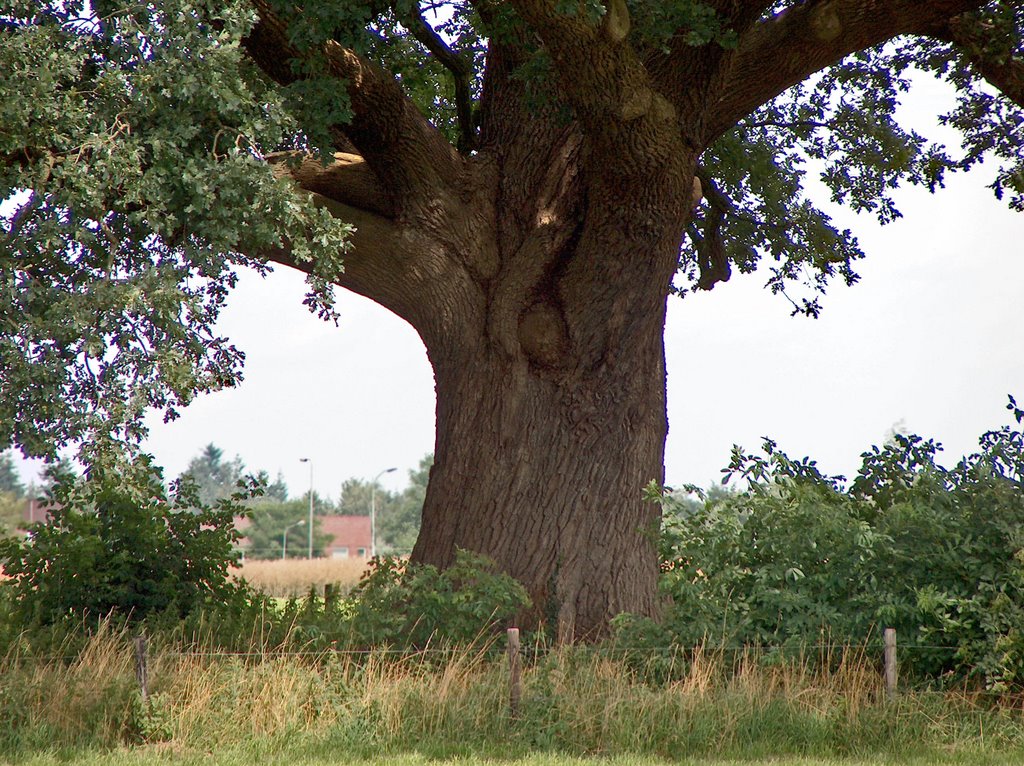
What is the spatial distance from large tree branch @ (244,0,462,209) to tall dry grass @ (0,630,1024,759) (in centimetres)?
545

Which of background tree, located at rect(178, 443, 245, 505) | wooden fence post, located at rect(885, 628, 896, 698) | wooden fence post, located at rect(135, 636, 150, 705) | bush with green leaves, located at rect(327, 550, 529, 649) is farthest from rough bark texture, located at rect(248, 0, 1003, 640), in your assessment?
background tree, located at rect(178, 443, 245, 505)

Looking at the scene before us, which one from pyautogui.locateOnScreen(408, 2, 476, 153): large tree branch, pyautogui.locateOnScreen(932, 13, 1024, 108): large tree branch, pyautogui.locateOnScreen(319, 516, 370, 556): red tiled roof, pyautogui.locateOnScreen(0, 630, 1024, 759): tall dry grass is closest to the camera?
pyautogui.locateOnScreen(0, 630, 1024, 759): tall dry grass

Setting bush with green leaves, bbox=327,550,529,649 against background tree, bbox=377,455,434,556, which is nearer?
bush with green leaves, bbox=327,550,529,649

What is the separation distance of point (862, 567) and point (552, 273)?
4.73 meters

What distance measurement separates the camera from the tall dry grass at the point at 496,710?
930 cm

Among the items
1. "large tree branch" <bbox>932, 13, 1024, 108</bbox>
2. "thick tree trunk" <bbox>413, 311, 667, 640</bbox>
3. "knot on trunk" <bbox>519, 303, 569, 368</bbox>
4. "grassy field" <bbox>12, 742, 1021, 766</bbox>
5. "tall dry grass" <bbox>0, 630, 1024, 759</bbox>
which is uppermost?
"large tree branch" <bbox>932, 13, 1024, 108</bbox>

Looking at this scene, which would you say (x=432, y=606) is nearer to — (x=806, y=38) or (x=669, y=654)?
(x=669, y=654)

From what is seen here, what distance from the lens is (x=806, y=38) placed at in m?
12.6

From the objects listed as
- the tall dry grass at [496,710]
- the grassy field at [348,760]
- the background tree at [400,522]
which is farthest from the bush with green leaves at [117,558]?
the background tree at [400,522]

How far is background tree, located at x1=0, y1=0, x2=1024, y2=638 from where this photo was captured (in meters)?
9.20

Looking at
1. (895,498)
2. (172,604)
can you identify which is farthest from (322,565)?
(895,498)

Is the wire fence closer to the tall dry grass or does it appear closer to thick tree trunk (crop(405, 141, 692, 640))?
the tall dry grass

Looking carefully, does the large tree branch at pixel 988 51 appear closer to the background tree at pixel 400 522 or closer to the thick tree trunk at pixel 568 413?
the thick tree trunk at pixel 568 413

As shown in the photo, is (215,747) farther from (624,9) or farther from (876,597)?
(624,9)
